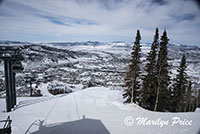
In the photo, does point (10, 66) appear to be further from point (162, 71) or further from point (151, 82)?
point (162, 71)

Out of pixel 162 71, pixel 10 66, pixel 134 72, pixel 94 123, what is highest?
pixel 10 66

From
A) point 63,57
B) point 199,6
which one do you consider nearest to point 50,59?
point 63,57

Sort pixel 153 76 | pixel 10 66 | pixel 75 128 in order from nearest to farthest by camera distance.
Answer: pixel 75 128 < pixel 10 66 < pixel 153 76

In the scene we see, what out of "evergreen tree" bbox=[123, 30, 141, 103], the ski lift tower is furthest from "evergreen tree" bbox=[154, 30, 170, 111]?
the ski lift tower

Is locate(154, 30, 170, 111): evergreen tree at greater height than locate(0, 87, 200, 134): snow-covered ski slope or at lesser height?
greater

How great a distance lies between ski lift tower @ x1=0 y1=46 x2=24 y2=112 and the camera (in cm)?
883

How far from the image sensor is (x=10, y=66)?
926cm

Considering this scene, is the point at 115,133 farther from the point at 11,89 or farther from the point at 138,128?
the point at 11,89

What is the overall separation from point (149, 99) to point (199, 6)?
35.5 ft

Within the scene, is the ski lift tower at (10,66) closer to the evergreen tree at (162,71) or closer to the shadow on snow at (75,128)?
the shadow on snow at (75,128)

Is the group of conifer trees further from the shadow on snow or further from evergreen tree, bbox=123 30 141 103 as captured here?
the shadow on snow

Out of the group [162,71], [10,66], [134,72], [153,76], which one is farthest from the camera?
[134,72]

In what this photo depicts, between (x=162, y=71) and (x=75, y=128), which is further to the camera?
(x=162, y=71)

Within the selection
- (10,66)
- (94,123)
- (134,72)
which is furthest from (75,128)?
(134,72)
